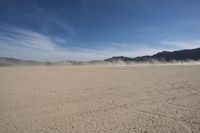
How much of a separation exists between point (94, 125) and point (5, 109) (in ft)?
13.4

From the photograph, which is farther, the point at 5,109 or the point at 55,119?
the point at 5,109

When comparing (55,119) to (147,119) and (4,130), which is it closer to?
(4,130)

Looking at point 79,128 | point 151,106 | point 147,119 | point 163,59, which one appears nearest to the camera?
point 79,128

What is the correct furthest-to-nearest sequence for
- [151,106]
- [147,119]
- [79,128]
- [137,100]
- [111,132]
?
[137,100], [151,106], [147,119], [79,128], [111,132]

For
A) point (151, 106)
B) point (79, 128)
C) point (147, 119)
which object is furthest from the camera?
point (151, 106)

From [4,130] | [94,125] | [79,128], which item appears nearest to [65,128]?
[79,128]

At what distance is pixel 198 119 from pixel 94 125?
3162mm

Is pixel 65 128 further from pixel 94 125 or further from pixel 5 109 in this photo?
pixel 5 109

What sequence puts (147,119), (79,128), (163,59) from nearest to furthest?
1. (79,128)
2. (147,119)
3. (163,59)

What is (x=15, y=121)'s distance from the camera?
6.35 m

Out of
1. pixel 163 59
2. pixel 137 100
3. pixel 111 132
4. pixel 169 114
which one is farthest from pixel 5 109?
pixel 163 59

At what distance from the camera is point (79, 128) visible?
18.5 ft

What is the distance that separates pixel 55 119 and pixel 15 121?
1.30 m

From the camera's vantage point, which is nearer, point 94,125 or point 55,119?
point 94,125
